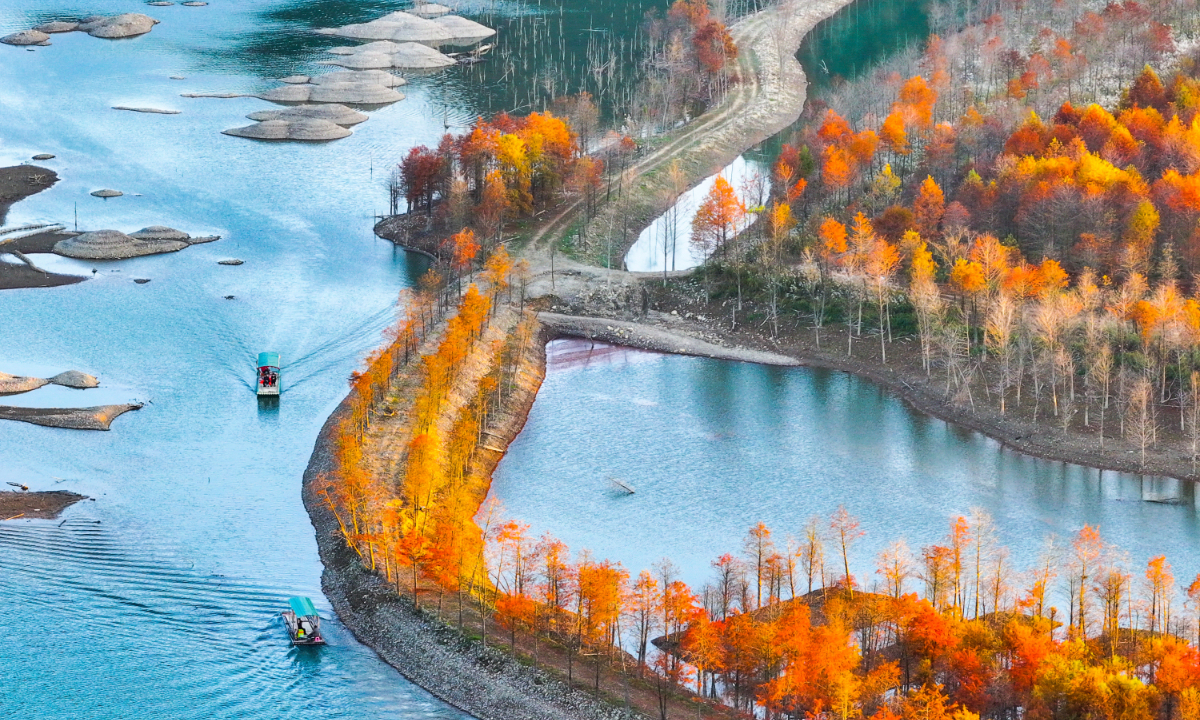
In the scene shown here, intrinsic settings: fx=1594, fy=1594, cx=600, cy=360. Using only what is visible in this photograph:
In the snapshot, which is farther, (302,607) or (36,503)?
(36,503)

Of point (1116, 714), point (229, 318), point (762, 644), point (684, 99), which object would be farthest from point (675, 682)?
point (684, 99)

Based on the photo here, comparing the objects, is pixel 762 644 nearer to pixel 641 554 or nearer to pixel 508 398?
pixel 641 554

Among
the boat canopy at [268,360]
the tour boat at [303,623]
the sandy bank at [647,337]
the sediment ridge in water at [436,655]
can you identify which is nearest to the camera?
the sediment ridge in water at [436,655]

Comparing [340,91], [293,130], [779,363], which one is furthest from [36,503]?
[340,91]

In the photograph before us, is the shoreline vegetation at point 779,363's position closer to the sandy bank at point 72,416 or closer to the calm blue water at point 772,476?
the calm blue water at point 772,476

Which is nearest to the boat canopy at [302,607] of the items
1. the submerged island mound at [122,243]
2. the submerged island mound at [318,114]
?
the submerged island mound at [122,243]

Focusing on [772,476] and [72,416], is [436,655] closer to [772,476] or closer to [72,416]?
[772,476]
